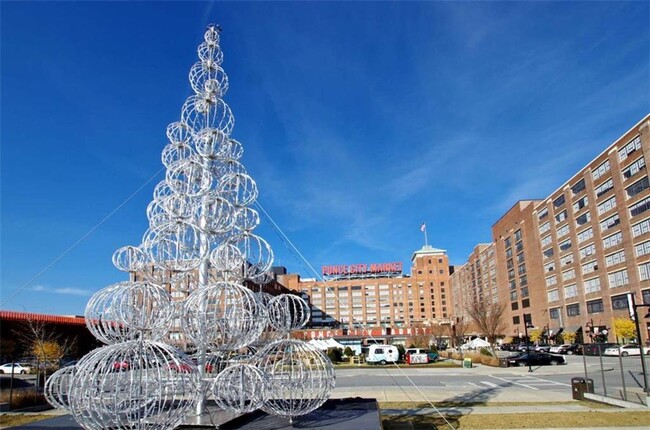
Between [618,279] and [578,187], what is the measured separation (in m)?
16.0

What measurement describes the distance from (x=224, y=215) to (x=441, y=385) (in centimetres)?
1819

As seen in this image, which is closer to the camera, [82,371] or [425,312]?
[82,371]

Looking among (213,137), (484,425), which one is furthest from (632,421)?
(213,137)

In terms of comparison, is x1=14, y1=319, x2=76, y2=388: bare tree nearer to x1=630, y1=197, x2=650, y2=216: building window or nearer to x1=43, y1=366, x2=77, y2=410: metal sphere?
x1=43, y1=366, x2=77, y2=410: metal sphere

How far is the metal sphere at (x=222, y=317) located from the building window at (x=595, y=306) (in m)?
66.9

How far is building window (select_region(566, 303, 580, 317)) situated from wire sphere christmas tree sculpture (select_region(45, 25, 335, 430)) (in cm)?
6944

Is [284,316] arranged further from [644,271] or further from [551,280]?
[551,280]

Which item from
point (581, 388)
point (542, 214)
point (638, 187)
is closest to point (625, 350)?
point (638, 187)

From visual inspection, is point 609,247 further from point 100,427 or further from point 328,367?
point 100,427

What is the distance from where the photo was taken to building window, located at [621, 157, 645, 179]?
54284 mm

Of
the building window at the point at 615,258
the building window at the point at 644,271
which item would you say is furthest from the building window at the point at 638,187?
the building window at the point at 644,271

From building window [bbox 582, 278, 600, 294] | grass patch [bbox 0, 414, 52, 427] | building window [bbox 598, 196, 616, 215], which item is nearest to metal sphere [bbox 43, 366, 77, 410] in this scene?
grass patch [bbox 0, 414, 52, 427]

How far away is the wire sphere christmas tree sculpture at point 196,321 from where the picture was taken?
815 centimetres

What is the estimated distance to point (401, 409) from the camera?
16.4m
